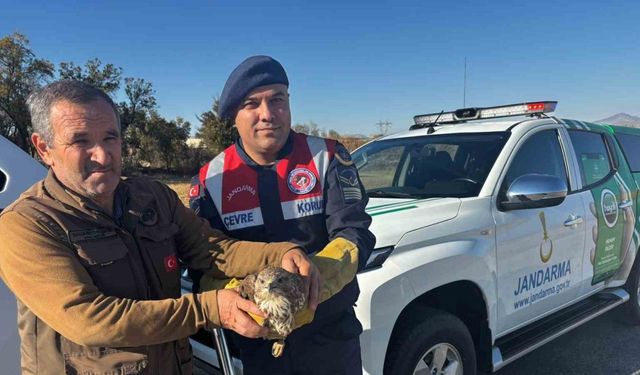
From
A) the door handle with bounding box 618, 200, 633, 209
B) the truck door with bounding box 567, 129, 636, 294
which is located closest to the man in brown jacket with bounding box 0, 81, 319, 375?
the truck door with bounding box 567, 129, 636, 294

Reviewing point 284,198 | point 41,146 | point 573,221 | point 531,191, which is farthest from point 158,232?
point 573,221

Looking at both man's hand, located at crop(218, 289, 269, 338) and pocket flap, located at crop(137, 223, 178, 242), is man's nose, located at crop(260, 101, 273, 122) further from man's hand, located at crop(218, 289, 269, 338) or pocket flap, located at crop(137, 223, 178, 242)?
man's hand, located at crop(218, 289, 269, 338)

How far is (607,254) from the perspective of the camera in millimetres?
4094

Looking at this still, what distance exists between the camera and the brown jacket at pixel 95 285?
1.25 meters

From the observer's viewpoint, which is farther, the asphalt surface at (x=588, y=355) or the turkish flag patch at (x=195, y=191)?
the asphalt surface at (x=588, y=355)

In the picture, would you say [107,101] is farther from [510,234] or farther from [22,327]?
[510,234]

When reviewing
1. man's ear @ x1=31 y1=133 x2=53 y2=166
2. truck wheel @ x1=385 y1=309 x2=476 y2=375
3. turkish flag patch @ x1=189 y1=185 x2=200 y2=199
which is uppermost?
man's ear @ x1=31 y1=133 x2=53 y2=166

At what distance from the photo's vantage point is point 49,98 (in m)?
1.43

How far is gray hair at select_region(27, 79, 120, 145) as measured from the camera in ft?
4.69

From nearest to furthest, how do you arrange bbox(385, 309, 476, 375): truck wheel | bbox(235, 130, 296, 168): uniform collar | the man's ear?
the man's ear, bbox(235, 130, 296, 168): uniform collar, bbox(385, 309, 476, 375): truck wheel

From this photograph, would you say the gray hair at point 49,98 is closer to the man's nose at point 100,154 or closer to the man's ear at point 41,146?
the man's ear at point 41,146

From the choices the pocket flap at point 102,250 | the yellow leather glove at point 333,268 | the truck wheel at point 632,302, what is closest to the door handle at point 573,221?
the truck wheel at point 632,302

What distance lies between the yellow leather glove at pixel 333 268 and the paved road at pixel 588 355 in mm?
2612

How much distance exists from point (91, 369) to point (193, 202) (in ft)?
2.77
